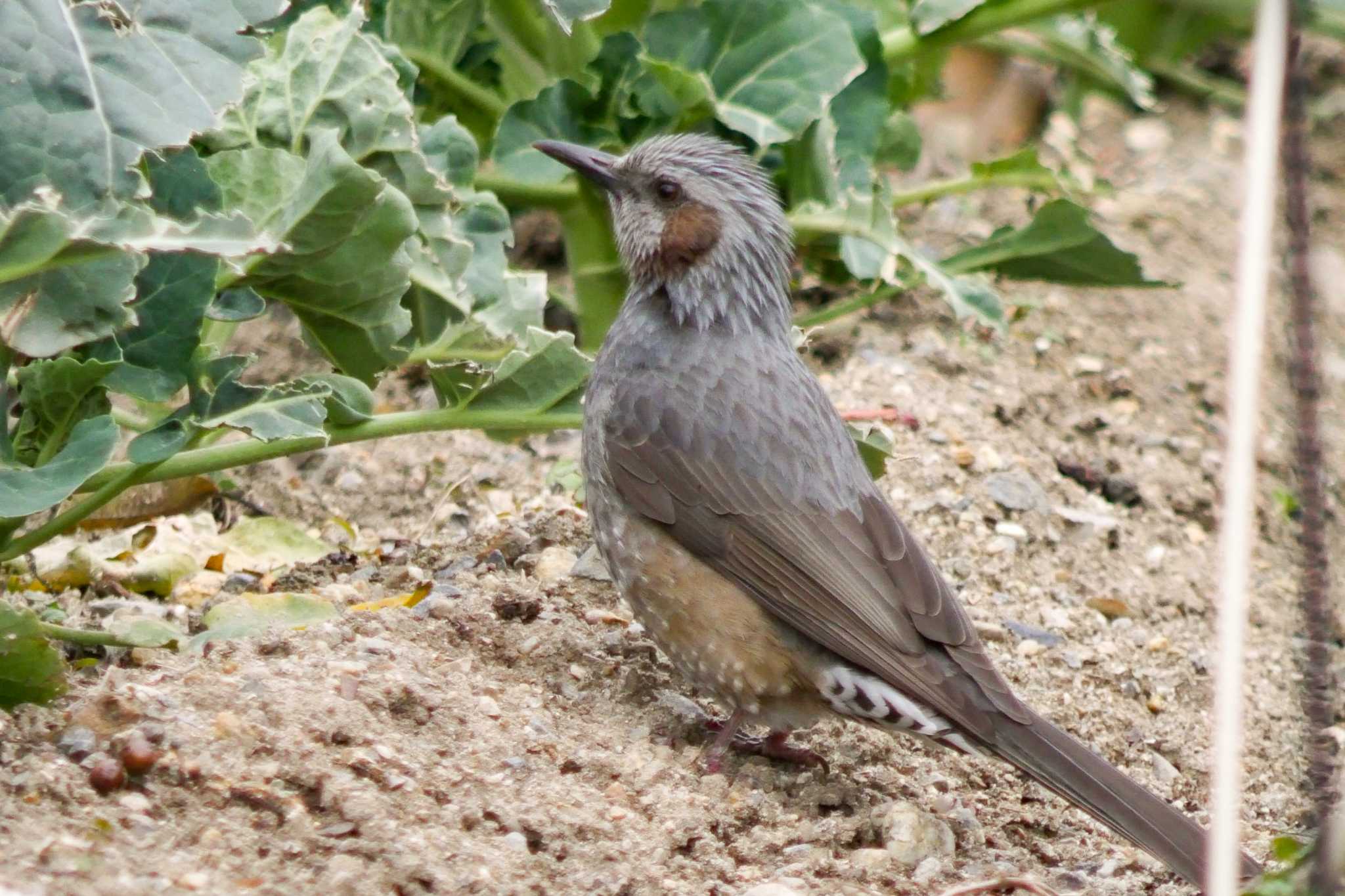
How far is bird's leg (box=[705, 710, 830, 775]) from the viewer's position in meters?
4.41

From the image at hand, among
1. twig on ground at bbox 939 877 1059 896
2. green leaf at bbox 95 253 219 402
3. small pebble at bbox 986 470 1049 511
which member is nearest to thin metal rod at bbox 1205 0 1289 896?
twig on ground at bbox 939 877 1059 896

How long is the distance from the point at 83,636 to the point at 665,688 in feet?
5.15

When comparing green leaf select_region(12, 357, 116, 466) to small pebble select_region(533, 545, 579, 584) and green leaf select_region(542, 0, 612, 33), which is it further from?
green leaf select_region(542, 0, 612, 33)

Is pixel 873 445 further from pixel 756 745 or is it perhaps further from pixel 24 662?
pixel 24 662

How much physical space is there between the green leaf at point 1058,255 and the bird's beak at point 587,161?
64.3 inches

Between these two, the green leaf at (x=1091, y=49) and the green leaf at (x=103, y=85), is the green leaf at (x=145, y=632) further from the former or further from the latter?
the green leaf at (x=1091, y=49)

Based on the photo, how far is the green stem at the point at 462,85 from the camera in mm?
5828

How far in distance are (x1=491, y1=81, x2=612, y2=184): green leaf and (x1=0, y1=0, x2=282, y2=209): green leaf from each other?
1845mm

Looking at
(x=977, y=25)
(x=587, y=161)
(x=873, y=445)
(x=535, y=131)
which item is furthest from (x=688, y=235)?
(x=977, y=25)

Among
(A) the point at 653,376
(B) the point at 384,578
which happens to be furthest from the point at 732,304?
(B) the point at 384,578

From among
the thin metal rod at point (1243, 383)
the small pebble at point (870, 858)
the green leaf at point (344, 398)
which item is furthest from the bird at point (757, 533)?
the thin metal rod at point (1243, 383)

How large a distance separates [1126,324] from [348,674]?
4.58m

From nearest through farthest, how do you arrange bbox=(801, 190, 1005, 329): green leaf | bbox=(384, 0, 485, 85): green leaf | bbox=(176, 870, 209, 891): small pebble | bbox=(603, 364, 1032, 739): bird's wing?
bbox=(176, 870, 209, 891): small pebble, bbox=(603, 364, 1032, 739): bird's wing, bbox=(384, 0, 485, 85): green leaf, bbox=(801, 190, 1005, 329): green leaf

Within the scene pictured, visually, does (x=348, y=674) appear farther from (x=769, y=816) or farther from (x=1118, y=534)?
(x=1118, y=534)
